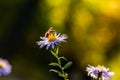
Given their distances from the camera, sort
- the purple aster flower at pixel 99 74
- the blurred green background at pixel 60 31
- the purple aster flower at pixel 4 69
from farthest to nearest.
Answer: the blurred green background at pixel 60 31 → the purple aster flower at pixel 4 69 → the purple aster flower at pixel 99 74

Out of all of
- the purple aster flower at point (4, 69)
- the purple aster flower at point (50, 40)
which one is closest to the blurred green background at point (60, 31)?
the purple aster flower at point (4, 69)

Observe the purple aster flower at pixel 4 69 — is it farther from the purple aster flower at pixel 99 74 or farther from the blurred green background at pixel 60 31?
the blurred green background at pixel 60 31

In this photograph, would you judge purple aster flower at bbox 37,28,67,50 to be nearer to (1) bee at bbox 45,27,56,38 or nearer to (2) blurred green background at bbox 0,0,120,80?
(1) bee at bbox 45,27,56,38

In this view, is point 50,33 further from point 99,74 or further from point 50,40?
point 99,74

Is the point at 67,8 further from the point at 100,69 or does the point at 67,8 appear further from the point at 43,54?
the point at 100,69

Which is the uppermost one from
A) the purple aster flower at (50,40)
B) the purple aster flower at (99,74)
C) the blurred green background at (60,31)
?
the blurred green background at (60,31)

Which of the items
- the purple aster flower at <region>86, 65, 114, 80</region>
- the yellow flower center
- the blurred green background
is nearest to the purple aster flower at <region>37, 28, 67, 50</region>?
the yellow flower center

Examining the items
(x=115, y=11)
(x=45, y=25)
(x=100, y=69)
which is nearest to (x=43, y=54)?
(x=45, y=25)

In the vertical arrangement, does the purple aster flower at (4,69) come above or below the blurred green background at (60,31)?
below

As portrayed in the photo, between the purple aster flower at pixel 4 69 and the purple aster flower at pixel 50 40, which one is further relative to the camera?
the purple aster flower at pixel 4 69

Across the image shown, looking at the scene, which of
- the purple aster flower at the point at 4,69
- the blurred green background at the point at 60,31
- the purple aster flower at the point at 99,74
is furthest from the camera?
the blurred green background at the point at 60,31
